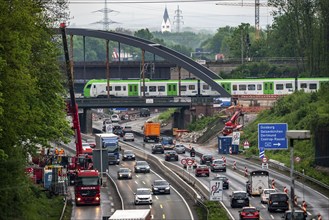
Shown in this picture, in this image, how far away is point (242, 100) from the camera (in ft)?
541

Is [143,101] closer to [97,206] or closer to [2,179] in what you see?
[97,206]

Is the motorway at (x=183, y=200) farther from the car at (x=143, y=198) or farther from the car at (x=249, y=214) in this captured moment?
the car at (x=249, y=214)

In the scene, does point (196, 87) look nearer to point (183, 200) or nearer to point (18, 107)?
point (183, 200)

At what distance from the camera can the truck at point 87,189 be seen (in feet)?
275

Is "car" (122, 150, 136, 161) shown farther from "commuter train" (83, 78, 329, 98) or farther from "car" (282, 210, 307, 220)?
"car" (282, 210, 307, 220)

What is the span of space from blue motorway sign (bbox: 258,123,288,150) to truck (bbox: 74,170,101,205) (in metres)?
18.2

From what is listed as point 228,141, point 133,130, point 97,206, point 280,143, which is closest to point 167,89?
point 133,130

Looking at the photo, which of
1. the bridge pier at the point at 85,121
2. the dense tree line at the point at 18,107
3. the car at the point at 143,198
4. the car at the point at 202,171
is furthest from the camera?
the bridge pier at the point at 85,121

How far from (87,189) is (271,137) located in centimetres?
1975

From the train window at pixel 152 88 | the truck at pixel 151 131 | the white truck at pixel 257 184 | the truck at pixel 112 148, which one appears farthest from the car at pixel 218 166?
the train window at pixel 152 88

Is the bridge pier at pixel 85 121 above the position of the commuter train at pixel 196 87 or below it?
below

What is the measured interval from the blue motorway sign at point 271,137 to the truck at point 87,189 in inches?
718

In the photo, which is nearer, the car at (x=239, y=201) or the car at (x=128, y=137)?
the car at (x=239, y=201)

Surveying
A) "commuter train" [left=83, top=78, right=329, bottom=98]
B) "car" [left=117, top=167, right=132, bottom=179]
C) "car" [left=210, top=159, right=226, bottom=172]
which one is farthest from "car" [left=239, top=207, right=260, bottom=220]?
"commuter train" [left=83, top=78, right=329, bottom=98]
